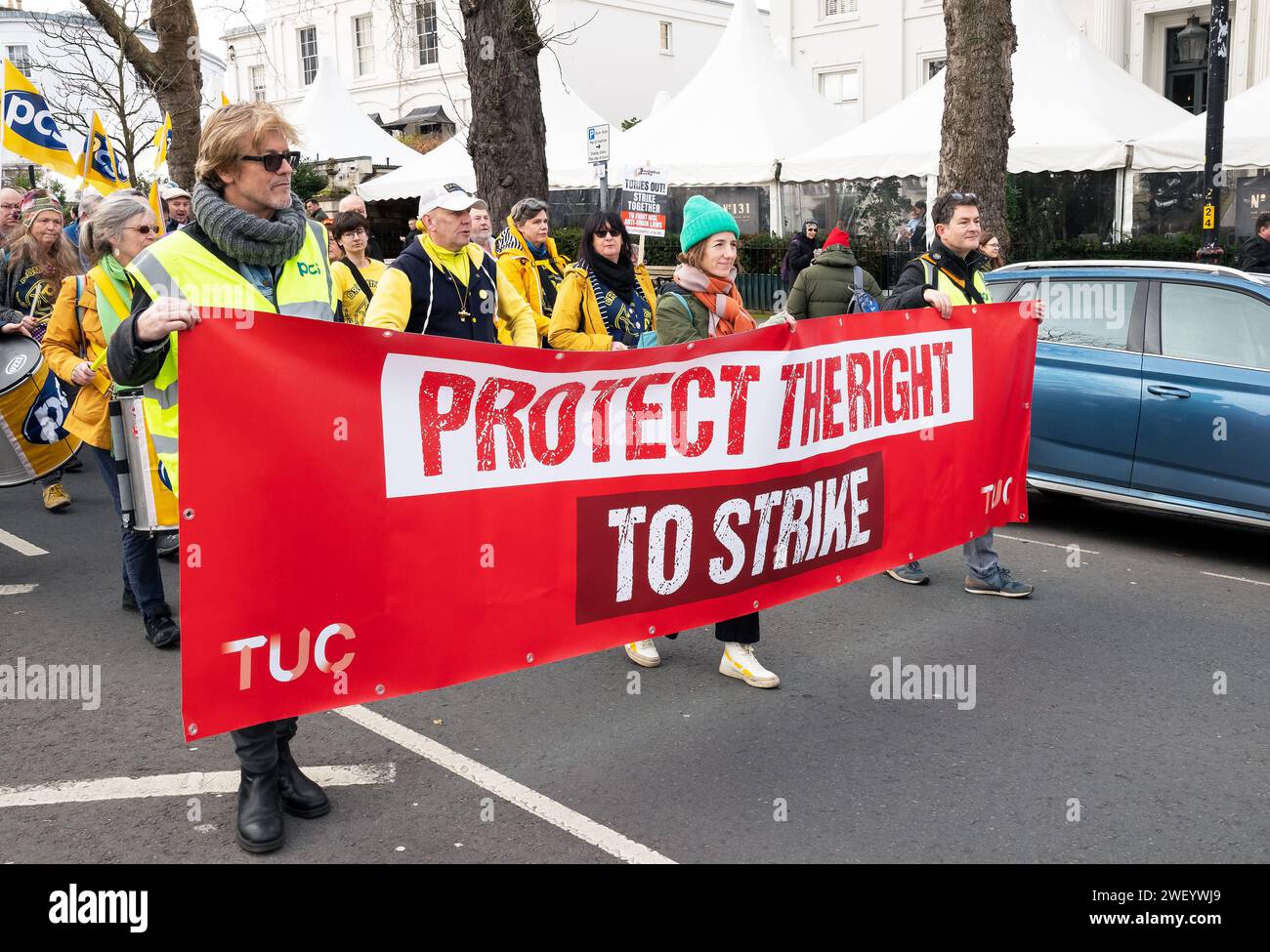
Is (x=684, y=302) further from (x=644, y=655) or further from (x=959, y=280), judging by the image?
(x=959, y=280)

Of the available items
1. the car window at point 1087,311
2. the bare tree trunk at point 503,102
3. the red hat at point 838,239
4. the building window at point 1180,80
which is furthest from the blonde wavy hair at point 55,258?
the building window at point 1180,80

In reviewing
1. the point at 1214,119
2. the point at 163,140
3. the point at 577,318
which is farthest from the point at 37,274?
the point at 1214,119

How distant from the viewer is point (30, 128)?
41.2 ft

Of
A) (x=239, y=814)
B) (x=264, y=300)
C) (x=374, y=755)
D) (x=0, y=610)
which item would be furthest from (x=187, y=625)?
(x=0, y=610)

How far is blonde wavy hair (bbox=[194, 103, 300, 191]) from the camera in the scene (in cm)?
383

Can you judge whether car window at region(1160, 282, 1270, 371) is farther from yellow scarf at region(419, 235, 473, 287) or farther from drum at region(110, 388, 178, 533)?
drum at region(110, 388, 178, 533)

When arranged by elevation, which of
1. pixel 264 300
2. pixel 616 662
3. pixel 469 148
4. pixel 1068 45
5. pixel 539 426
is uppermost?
pixel 1068 45

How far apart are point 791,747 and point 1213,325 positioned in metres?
4.35

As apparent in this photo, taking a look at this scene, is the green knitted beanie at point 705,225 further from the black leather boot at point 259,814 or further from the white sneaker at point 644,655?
the black leather boot at point 259,814

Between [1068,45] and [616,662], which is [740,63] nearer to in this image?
[1068,45]

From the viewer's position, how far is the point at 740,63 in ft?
74.9

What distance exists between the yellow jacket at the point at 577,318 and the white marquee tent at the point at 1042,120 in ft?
40.9
